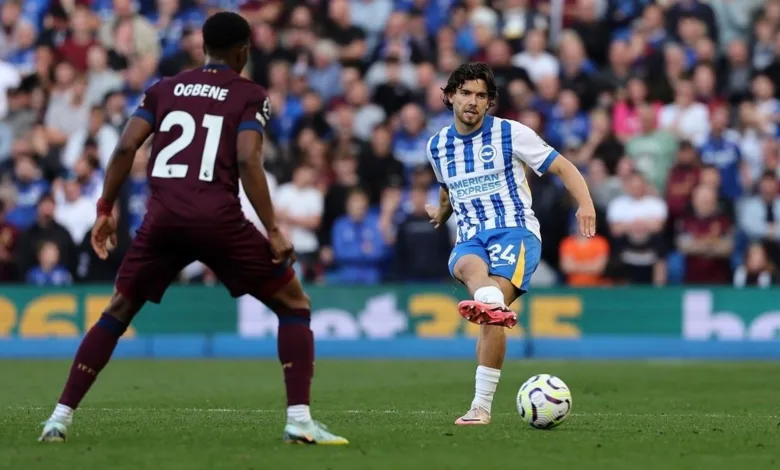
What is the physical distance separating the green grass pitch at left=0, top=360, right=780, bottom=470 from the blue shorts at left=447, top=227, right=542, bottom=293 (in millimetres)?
1032

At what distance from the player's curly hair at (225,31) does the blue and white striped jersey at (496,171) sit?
2.64m

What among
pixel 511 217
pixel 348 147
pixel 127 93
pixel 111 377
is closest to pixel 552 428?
pixel 511 217

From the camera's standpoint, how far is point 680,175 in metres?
19.7

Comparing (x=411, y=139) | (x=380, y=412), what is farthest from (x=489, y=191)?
(x=411, y=139)

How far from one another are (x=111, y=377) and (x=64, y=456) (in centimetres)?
798

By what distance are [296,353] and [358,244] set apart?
474 inches

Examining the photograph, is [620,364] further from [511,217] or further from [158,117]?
[158,117]

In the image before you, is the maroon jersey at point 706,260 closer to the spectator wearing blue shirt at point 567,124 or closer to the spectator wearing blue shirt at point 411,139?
Result: the spectator wearing blue shirt at point 567,124

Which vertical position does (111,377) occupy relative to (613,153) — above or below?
below

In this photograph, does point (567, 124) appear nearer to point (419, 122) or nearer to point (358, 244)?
point (419, 122)

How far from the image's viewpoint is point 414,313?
786 inches

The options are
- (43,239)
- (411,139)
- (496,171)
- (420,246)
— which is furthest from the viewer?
(411,139)

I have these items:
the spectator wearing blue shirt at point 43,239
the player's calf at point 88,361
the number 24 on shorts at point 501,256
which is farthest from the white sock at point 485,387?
the spectator wearing blue shirt at point 43,239

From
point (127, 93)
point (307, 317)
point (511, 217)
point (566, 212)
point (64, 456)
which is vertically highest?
point (127, 93)
